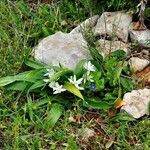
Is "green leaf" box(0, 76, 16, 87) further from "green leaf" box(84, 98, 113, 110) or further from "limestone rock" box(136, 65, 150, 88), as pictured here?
"limestone rock" box(136, 65, 150, 88)

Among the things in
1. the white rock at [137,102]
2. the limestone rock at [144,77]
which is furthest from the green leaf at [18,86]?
the limestone rock at [144,77]

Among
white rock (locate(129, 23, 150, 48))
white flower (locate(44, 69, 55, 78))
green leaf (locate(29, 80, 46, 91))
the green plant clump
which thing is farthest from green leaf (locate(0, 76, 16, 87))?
white rock (locate(129, 23, 150, 48))

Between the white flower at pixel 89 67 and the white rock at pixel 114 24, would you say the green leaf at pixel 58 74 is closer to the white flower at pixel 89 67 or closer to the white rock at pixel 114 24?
the white flower at pixel 89 67

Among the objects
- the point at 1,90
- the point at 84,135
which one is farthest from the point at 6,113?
the point at 84,135

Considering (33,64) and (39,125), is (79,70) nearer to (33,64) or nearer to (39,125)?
(33,64)

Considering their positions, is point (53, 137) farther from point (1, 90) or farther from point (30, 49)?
point (30, 49)

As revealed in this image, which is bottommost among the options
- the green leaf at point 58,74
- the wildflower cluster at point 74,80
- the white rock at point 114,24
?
the wildflower cluster at point 74,80

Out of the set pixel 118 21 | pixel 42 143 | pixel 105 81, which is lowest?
pixel 42 143

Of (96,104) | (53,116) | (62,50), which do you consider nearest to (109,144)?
(96,104)
